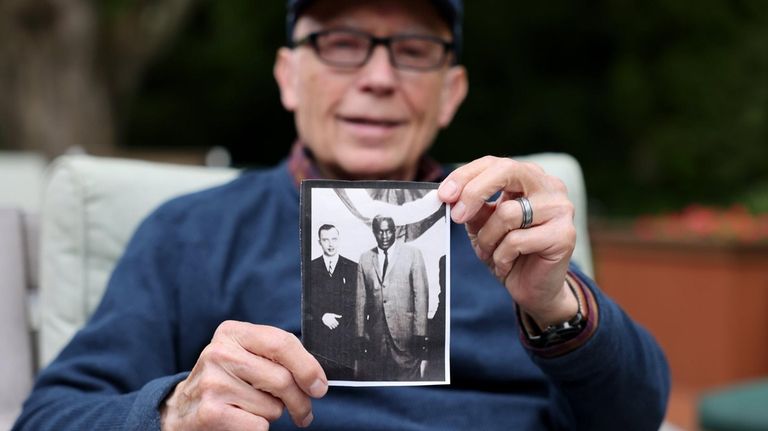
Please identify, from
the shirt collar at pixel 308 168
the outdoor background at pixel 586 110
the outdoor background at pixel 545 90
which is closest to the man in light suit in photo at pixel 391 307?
the shirt collar at pixel 308 168

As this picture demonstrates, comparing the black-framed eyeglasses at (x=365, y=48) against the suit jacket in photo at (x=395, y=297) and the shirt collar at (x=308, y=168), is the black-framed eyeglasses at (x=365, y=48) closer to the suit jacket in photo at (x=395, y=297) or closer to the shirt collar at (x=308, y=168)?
the shirt collar at (x=308, y=168)

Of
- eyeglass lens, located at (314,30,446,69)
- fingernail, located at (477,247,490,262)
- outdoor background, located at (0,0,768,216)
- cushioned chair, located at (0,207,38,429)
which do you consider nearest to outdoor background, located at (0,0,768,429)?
outdoor background, located at (0,0,768,216)

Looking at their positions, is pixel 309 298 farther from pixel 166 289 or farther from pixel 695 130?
pixel 695 130

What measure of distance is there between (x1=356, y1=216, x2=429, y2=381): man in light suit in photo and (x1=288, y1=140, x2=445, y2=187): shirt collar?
0.55 m

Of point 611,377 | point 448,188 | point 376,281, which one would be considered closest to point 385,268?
point 376,281

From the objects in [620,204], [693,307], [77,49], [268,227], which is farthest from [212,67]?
[268,227]

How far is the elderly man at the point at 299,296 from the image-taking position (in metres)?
1.29

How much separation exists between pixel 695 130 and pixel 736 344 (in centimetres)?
612

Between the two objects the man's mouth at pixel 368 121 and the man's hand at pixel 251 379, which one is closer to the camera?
the man's hand at pixel 251 379

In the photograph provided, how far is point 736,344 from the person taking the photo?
16.5 feet

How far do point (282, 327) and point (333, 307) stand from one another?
16.0 inches

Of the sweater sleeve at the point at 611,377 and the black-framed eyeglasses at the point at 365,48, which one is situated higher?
the black-framed eyeglasses at the point at 365,48

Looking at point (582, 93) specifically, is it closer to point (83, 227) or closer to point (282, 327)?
point (83, 227)

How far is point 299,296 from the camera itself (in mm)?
1651
